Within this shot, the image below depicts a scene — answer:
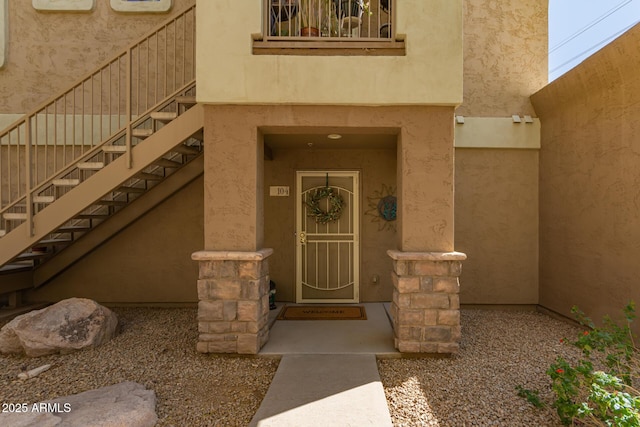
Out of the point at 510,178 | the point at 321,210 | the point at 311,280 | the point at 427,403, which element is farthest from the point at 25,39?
the point at 510,178

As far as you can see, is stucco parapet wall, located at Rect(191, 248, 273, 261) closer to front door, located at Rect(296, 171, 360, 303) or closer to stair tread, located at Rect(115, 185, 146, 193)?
stair tread, located at Rect(115, 185, 146, 193)

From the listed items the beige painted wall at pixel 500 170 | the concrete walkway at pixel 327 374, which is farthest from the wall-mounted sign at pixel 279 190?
the beige painted wall at pixel 500 170

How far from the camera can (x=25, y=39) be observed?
18.2 feet

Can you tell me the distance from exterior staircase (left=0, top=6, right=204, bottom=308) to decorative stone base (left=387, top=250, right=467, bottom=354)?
2973 millimetres

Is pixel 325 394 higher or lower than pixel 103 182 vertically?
lower

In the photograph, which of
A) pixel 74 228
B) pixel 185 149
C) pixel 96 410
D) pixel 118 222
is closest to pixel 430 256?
pixel 96 410


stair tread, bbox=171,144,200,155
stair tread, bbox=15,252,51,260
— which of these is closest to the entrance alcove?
stair tread, bbox=171,144,200,155

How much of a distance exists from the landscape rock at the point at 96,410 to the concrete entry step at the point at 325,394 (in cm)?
86

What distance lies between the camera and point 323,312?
520cm

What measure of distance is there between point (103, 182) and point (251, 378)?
2893mm

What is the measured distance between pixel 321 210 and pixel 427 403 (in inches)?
132

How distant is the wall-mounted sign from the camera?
5727 mm

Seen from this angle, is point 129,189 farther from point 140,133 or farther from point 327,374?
point 327,374

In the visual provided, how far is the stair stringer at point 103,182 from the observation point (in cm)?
418
